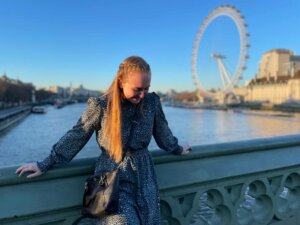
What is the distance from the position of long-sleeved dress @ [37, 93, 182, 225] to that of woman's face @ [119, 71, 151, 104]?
0.05m

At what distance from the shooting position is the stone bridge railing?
161 cm

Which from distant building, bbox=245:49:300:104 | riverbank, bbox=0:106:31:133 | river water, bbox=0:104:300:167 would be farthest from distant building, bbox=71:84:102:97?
river water, bbox=0:104:300:167

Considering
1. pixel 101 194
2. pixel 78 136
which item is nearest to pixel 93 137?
pixel 78 136

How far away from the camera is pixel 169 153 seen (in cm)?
204

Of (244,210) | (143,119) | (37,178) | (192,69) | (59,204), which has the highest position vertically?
Answer: (192,69)

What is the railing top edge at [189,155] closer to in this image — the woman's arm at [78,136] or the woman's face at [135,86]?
the woman's arm at [78,136]

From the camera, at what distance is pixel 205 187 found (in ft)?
7.10

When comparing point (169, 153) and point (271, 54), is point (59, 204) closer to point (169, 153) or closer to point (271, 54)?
point (169, 153)

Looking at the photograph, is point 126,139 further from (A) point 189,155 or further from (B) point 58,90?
(B) point 58,90

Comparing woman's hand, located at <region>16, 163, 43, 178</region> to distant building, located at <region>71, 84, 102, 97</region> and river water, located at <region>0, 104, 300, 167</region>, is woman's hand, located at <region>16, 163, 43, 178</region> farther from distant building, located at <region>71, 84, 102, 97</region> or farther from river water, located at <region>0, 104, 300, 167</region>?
distant building, located at <region>71, 84, 102, 97</region>

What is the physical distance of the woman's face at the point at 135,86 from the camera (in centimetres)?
174

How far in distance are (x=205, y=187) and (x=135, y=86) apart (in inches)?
29.7

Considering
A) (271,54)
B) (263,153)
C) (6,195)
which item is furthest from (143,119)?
(271,54)

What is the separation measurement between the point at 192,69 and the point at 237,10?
15.1 meters
